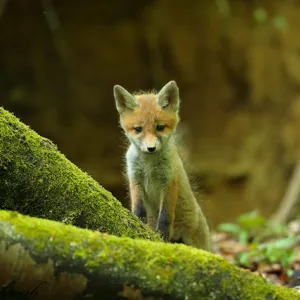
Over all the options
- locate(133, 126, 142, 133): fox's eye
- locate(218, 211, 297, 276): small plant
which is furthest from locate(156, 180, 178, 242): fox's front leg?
locate(218, 211, 297, 276): small plant

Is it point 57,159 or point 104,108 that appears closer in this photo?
point 57,159

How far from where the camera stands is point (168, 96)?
17.5 ft

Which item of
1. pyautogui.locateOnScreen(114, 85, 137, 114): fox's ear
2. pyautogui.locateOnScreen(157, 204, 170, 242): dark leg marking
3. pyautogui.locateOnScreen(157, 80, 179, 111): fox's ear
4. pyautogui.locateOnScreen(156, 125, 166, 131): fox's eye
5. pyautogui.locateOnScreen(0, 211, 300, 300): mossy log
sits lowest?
pyautogui.locateOnScreen(0, 211, 300, 300): mossy log

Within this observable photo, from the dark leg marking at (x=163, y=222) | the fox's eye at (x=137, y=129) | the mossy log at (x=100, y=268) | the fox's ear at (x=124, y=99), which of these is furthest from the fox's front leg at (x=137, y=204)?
the mossy log at (x=100, y=268)

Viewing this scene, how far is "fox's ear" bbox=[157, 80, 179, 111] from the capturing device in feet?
17.4

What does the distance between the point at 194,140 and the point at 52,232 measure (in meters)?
12.6

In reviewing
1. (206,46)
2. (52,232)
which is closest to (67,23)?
(206,46)

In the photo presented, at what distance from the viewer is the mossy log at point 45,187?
3.58 metres

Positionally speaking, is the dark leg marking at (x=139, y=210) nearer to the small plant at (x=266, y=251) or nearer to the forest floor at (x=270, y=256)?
the forest floor at (x=270, y=256)

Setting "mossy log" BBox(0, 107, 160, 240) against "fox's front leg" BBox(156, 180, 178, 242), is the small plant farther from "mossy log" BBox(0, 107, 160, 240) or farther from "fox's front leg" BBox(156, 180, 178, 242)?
"mossy log" BBox(0, 107, 160, 240)

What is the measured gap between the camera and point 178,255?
2.97 meters

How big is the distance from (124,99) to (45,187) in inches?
74.7

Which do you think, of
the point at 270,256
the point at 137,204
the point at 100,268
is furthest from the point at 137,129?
the point at 100,268

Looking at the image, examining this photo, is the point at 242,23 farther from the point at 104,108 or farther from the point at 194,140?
the point at 104,108
